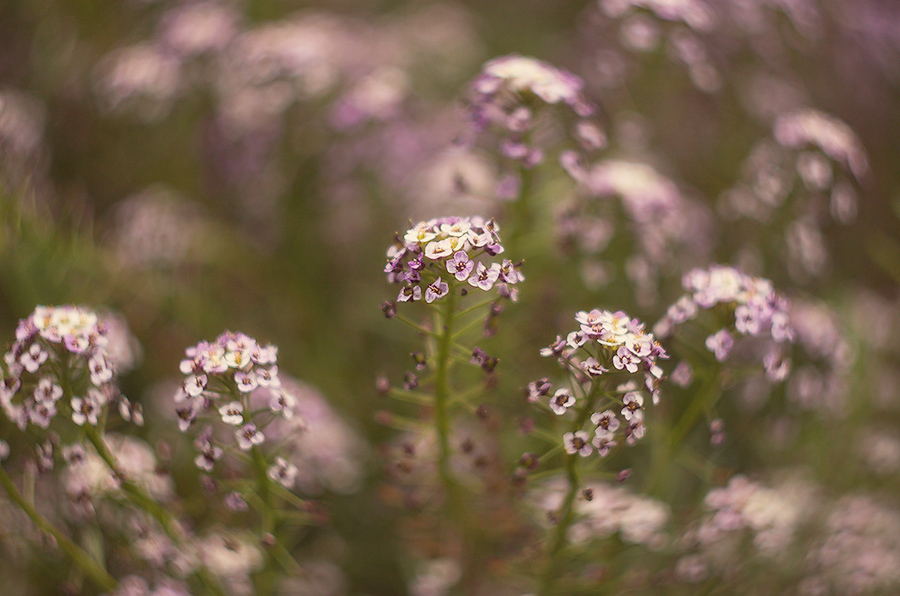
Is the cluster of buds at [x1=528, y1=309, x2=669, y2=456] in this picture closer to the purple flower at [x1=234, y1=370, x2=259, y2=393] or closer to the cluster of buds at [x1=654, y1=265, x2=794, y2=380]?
the cluster of buds at [x1=654, y1=265, x2=794, y2=380]

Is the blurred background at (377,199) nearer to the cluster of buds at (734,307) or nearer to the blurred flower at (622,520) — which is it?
the blurred flower at (622,520)

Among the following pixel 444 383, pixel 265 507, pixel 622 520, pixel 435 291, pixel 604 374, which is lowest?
pixel 622 520

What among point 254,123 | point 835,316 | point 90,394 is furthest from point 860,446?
point 254,123

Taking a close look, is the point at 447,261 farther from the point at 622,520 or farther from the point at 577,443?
the point at 622,520

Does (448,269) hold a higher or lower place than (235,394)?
higher

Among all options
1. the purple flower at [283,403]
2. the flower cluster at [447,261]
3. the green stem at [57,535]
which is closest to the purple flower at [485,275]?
the flower cluster at [447,261]

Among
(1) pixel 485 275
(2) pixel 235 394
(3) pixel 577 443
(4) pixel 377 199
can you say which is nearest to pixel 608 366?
(3) pixel 577 443
